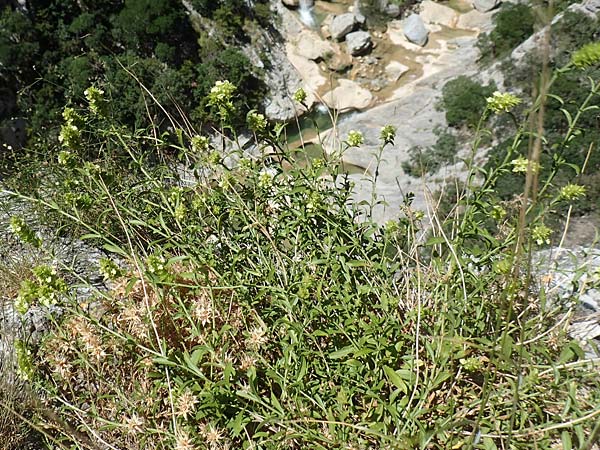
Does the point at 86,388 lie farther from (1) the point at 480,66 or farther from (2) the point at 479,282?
(1) the point at 480,66

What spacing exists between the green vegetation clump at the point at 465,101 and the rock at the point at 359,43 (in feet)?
12.0

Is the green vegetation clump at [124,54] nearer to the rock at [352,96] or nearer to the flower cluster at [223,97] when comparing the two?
the rock at [352,96]

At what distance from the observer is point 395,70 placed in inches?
567

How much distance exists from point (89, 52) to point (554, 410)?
11965 mm

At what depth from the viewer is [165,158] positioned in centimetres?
275

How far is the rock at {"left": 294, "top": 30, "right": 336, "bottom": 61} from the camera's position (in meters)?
14.9

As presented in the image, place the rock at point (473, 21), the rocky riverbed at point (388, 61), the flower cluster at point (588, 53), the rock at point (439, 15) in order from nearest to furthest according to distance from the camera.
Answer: the flower cluster at point (588, 53) < the rocky riverbed at point (388, 61) < the rock at point (473, 21) < the rock at point (439, 15)

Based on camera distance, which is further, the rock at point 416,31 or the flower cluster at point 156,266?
the rock at point 416,31

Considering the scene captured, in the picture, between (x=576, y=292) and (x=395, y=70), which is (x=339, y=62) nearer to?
(x=395, y=70)

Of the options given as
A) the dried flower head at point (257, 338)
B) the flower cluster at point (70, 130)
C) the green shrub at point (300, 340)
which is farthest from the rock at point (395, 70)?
the dried flower head at point (257, 338)

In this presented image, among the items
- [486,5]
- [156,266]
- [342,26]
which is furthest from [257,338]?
[486,5]

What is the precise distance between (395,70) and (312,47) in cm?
239

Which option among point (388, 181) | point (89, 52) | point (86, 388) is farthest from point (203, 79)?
point (86, 388)

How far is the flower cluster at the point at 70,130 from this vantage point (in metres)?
1.84
